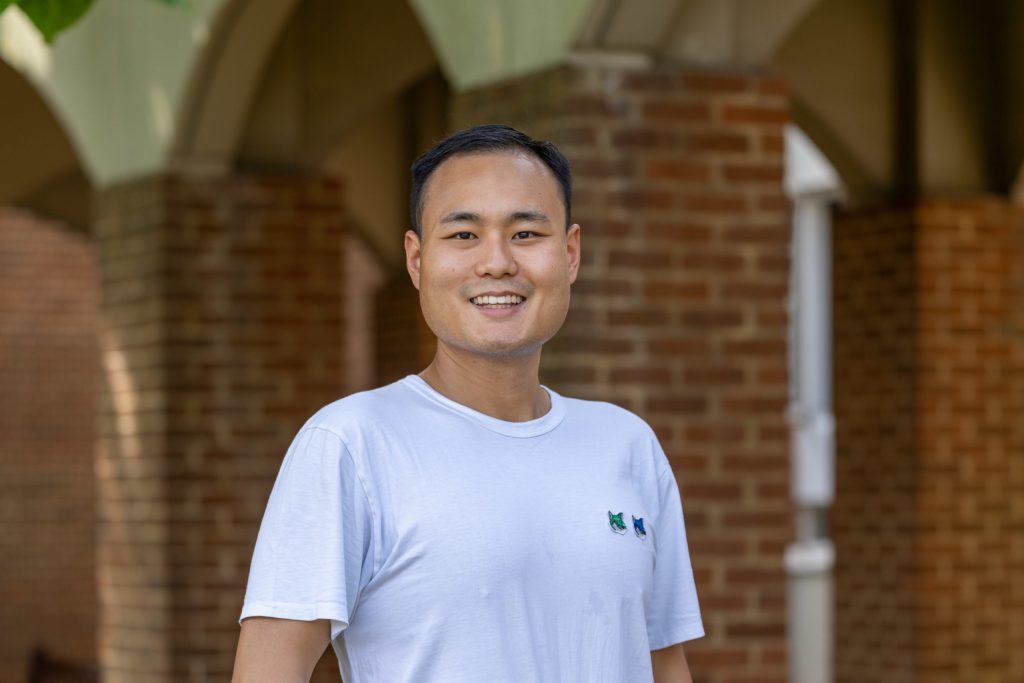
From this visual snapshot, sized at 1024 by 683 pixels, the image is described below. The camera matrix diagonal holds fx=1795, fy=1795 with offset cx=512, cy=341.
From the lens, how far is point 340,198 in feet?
24.2

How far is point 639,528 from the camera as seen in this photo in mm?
2154

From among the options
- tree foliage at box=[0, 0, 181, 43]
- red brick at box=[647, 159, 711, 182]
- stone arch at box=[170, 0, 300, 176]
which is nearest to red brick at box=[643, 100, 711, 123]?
Result: red brick at box=[647, 159, 711, 182]

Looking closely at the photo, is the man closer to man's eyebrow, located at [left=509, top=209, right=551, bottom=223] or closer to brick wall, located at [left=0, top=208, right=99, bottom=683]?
man's eyebrow, located at [left=509, top=209, right=551, bottom=223]

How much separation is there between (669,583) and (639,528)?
0.62 feet

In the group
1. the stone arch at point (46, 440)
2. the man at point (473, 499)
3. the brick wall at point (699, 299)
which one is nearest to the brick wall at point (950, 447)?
the brick wall at point (699, 299)

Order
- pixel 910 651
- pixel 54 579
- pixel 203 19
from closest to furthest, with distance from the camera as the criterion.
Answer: pixel 203 19, pixel 910 651, pixel 54 579

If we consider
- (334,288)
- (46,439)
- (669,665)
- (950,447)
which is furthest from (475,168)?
(46,439)

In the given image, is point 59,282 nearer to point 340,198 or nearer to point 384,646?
point 340,198

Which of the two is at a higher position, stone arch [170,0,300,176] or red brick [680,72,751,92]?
stone arch [170,0,300,176]

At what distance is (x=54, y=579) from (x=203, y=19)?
28.2 feet

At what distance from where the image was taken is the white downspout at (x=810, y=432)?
44.2ft

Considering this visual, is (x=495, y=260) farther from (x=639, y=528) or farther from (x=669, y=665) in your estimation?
(x=669, y=665)

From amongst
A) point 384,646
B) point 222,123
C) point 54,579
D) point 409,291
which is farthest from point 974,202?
point 54,579

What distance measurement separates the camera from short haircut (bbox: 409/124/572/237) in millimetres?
2141
